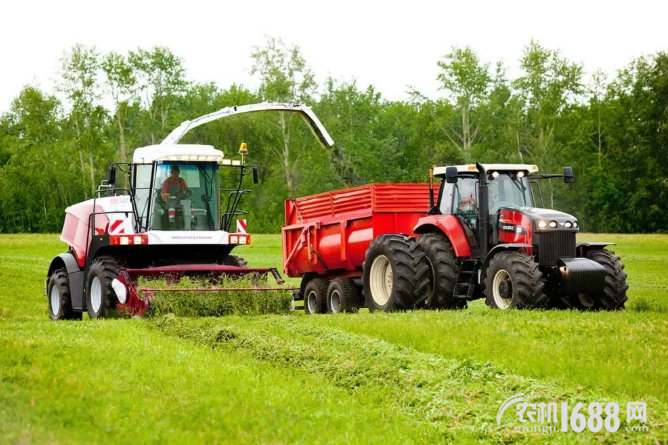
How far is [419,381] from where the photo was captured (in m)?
10.1

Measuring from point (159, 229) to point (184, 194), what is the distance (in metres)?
0.84

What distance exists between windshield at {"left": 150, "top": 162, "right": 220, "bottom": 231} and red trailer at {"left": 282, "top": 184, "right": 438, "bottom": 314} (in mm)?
2512

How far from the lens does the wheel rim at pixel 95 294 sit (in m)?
18.3

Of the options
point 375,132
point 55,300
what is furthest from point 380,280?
point 375,132

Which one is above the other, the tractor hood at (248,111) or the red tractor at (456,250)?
the tractor hood at (248,111)

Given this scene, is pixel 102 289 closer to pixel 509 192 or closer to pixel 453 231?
pixel 453 231

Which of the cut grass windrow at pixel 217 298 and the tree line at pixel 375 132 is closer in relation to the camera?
the cut grass windrow at pixel 217 298

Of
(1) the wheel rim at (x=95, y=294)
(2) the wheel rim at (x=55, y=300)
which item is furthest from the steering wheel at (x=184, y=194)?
(2) the wheel rim at (x=55, y=300)

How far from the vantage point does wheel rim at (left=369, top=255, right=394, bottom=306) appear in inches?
719

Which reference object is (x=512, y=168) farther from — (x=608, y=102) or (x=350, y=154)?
(x=608, y=102)

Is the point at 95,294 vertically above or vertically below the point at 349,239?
below

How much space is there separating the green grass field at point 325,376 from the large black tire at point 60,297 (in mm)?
4703

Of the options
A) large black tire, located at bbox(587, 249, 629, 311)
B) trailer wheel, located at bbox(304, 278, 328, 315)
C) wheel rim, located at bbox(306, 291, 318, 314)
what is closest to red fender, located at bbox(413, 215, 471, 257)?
large black tire, located at bbox(587, 249, 629, 311)

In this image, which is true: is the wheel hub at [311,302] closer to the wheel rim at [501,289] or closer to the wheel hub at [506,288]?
the wheel rim at [501,289]
